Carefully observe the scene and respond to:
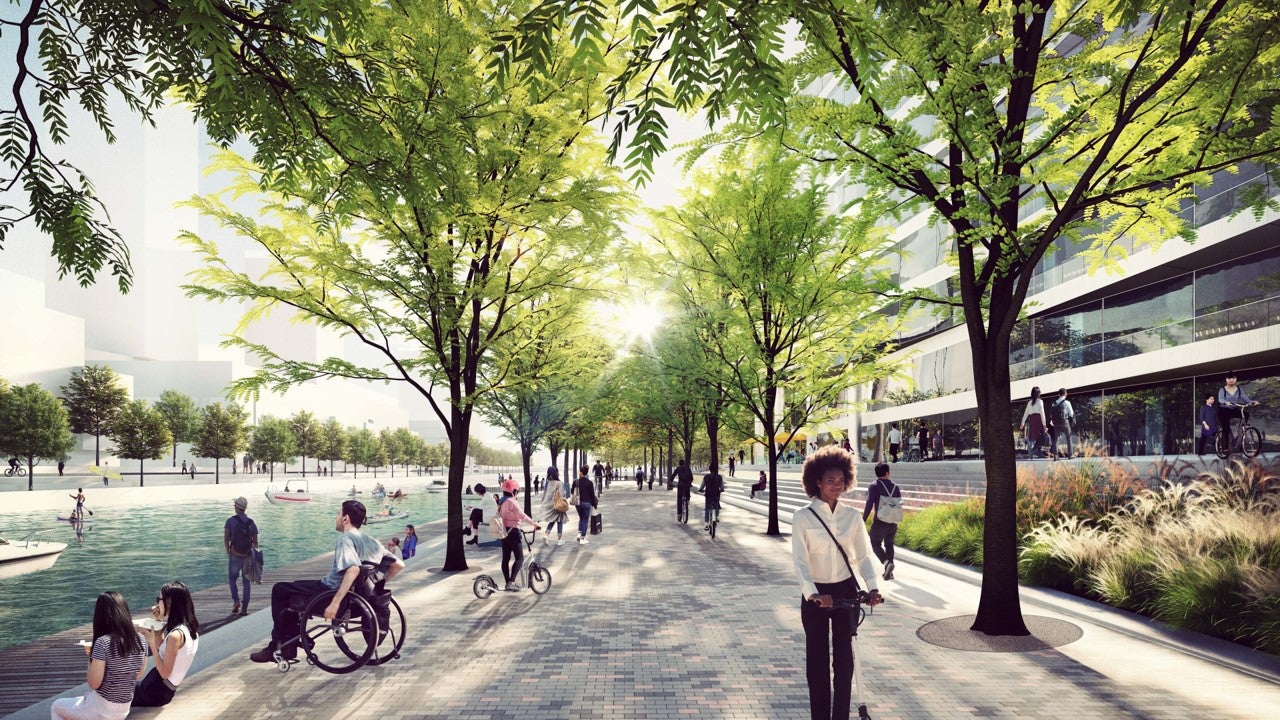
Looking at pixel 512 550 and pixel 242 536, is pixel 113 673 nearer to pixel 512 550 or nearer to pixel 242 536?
pixel 242 536

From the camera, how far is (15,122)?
5859 mm

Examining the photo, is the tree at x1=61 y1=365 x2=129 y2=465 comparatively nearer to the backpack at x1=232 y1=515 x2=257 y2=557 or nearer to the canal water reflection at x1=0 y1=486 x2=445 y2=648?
the canal water reflection at x1=0 y1=486 x2=445 y2=648

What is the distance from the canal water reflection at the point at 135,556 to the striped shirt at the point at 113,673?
7307 millimetres

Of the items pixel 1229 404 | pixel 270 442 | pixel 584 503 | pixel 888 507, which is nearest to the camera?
pixel 888 507

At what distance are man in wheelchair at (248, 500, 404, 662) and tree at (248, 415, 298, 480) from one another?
117 meters

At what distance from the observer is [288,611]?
296 inches

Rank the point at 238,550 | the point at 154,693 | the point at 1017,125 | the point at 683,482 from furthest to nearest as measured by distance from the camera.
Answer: the point at 683,482, the point at 238,550, the point at 1017,125, the point at 154,693

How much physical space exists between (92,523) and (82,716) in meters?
46.1

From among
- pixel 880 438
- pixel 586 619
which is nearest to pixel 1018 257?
pixel 586 619

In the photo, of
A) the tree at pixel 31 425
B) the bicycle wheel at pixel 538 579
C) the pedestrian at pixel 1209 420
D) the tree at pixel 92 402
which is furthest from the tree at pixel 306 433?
the pedestrian at pixel 1209 420

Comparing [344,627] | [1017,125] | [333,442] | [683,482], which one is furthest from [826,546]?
[333,442]

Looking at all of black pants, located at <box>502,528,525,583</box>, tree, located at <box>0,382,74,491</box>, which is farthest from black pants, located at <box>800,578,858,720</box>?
tree, located at <box>0,382,74,491</box>

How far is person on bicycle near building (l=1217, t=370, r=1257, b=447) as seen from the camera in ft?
53.4

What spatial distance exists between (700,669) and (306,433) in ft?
437
